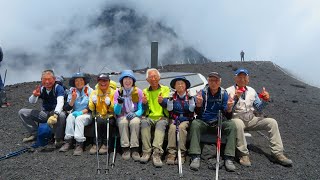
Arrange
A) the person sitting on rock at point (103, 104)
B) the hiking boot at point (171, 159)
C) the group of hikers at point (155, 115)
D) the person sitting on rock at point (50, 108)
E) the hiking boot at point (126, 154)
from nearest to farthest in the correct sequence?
the hiking boot at point (171, 159) → the group of hikers at point (155, 115) → the hiking boot at point (126, 154) → the person sitting on rock at point (103, 104) → the person sitting on rock at point (50, 108)

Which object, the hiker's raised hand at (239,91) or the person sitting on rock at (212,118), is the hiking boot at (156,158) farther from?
the hiker's raised hand at (239,91)

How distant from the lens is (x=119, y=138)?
779cm

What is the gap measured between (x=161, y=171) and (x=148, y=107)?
1.52 meters

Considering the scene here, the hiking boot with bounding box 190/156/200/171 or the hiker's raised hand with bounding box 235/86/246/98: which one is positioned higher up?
the hiker's raised hand with bounding box 235/86/246/98

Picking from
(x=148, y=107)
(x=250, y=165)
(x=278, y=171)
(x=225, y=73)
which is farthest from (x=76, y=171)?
(x=225, y=73)

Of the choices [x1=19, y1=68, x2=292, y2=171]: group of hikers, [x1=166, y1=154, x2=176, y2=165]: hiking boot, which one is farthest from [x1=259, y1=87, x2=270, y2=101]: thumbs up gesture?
[x1=166, y1=154, x2=176, y2=165]: hiking boot

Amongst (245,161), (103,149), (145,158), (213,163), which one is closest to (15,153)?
(103,149)

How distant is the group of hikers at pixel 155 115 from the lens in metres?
6.84

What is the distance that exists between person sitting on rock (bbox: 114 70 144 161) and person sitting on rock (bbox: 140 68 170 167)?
0.14m

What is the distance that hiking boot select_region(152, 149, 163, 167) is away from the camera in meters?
6.59

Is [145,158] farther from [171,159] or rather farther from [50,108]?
[50,108]

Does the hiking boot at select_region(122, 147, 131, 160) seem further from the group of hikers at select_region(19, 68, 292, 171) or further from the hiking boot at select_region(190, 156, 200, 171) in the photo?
the hiking boot at select_region(190, 156, 200, 171)

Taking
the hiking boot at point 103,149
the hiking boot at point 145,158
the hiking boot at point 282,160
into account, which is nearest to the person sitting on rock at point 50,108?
the hiking boot at point 103,149

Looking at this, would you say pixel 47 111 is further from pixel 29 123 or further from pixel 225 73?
pixel 225 73
